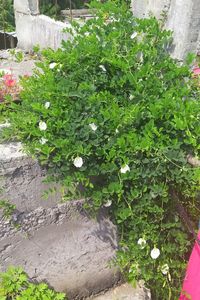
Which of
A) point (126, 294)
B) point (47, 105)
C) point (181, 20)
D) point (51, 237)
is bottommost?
point (126, 294)

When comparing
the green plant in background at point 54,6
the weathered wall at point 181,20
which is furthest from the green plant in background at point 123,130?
the green plant in background at point 54,6

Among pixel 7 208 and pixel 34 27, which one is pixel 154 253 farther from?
pixel 34 27

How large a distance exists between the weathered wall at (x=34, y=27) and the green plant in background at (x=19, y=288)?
218cm

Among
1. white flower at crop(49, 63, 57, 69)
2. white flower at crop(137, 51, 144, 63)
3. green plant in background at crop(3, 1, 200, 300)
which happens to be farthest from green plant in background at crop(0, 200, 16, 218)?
white flower at crop(137, 51, 144, 63)

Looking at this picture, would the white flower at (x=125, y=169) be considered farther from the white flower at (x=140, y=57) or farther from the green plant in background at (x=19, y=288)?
the green plant in background at (x=19, y=288)

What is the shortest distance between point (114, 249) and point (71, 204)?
50cm

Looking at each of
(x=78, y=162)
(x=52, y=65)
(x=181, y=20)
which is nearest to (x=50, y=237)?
(x=78, y=162)

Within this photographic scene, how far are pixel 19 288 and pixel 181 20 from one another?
193cm

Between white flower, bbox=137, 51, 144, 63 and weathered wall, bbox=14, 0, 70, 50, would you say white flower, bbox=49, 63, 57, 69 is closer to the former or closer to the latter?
white flower, bbox=137, 51, 144, 63

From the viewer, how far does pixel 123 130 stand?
203 centimetres

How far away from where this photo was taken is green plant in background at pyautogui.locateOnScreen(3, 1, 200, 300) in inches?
78.7

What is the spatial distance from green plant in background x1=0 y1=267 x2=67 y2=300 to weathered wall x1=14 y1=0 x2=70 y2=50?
7.16 feet

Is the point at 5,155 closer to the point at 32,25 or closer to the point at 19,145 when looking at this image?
the point at 19,145

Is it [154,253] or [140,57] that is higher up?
[140,57]
